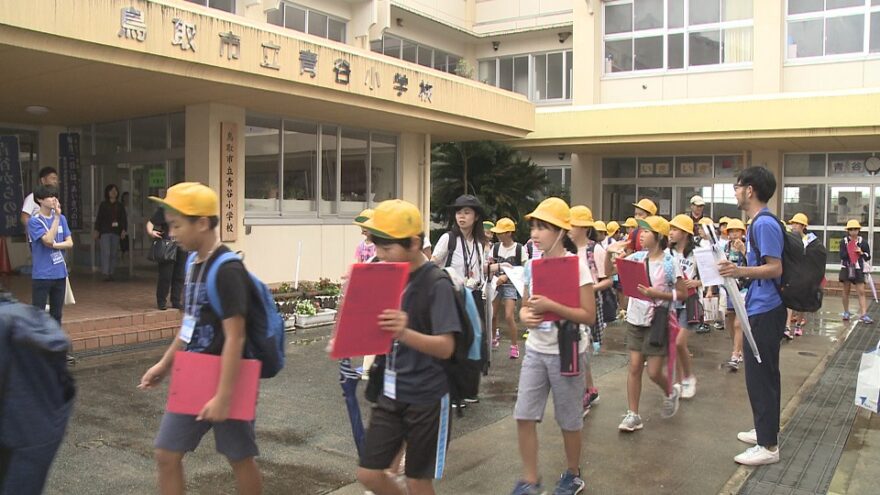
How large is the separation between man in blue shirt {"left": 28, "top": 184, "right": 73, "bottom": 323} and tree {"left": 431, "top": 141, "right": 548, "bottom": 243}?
445 inches

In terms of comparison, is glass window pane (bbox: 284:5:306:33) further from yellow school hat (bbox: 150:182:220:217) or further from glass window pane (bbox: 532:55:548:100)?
yellow school hat (bbox: 150:182:220:217)

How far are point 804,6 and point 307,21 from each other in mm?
12308

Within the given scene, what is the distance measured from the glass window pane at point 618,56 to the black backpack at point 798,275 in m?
16.3

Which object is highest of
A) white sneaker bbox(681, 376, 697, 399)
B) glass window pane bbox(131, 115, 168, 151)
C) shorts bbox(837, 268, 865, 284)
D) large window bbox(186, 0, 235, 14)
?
large window bbox(186, 0, 235, 14)

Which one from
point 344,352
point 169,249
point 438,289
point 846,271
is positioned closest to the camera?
point 344,352

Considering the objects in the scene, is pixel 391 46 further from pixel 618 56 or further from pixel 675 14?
pixel 675 14

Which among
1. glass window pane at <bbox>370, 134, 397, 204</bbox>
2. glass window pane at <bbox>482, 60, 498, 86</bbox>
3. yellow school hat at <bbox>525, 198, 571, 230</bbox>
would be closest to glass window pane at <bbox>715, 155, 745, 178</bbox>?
glass window pane at <bbox>482, 60, 498, 86</bbox>

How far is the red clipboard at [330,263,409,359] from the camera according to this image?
290 centimetres

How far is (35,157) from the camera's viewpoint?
14.1 m

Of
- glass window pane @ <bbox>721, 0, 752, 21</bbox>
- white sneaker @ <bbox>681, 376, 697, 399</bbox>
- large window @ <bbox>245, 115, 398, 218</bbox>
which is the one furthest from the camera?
glass window pane @ <bbox>721, 0, 752, 21</bbox>

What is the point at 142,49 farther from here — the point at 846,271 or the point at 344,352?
the point at 846,271

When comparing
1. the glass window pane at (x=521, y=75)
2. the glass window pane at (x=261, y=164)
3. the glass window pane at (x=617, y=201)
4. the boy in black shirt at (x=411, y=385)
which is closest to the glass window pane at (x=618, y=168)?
the glass window pane at (x=617, y=201)

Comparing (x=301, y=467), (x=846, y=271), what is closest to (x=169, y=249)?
(x=301, y=467)

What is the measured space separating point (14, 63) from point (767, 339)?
8.28 meters
